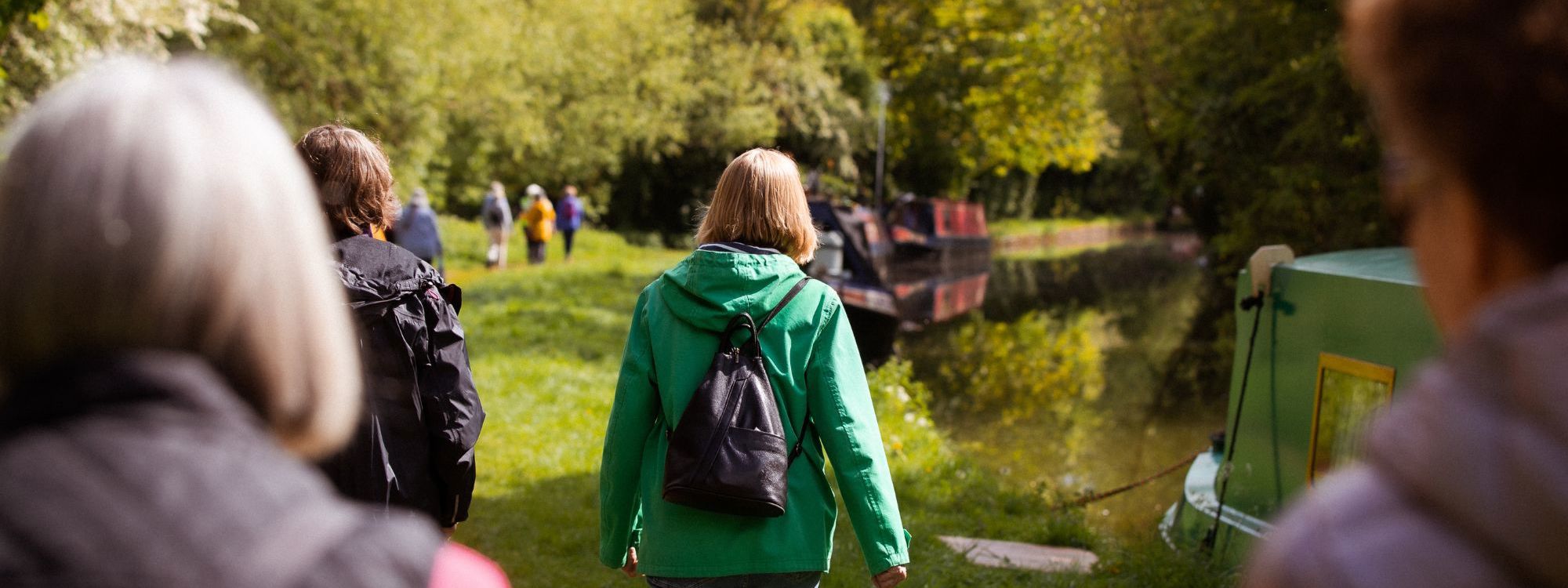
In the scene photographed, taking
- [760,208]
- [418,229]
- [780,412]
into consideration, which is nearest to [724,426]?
[780,412]

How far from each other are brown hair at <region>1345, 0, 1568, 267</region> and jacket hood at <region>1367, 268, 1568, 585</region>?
0.08m

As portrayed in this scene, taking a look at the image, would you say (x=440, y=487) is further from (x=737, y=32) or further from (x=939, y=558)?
(x=737, y=32)

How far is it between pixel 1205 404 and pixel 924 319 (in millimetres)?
7818

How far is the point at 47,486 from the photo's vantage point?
3.19 ft

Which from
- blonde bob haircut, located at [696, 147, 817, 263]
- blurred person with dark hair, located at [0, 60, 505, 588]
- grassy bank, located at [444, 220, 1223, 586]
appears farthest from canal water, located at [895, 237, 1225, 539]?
blurred person with dark hair, located at [0, 60, 505, 588]

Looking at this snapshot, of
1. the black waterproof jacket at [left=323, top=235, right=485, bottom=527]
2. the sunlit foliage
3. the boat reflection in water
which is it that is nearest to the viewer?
the black waterproof jacket at [left=323, top=235, right=485, bottom=527]

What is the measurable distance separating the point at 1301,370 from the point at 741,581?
4116 millimetres

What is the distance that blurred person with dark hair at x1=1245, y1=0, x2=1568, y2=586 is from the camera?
88cm

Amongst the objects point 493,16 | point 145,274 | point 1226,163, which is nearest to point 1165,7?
point 1226,163

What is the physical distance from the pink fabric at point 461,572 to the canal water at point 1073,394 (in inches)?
277

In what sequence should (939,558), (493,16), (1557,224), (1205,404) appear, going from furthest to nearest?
(493,16)
(1205,404)
(939,558)
(1557,224)

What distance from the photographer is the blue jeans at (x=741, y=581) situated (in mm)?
2922

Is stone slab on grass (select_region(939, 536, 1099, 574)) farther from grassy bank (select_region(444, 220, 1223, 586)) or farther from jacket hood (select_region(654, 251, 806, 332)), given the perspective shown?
jacket hood (select_region(654, 251, 806, 332))

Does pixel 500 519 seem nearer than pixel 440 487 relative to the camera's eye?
No
